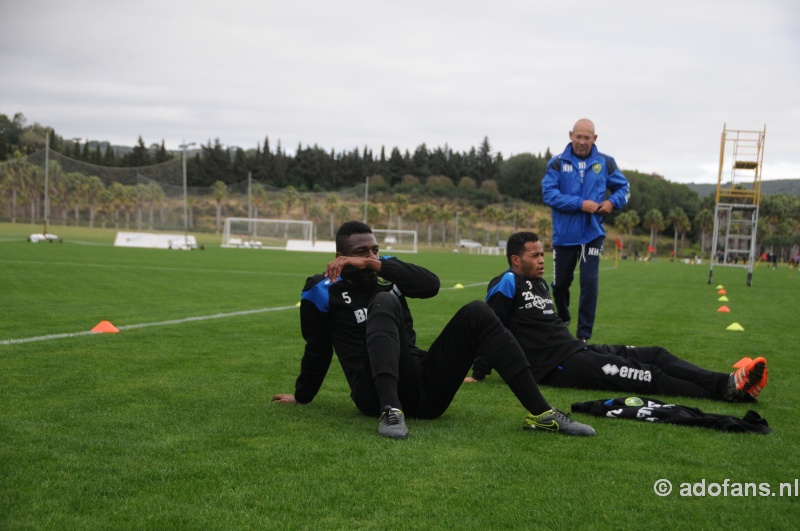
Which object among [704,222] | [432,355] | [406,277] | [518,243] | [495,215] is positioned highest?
[704,222]

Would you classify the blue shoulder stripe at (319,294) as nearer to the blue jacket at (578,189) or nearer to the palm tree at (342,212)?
the blue jacket at (578,189)

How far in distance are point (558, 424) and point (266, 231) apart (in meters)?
66.7

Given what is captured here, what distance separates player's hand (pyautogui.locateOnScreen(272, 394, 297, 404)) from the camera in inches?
192

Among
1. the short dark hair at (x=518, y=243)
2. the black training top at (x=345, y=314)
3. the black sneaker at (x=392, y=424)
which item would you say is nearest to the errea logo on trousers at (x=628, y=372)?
the short dark hair at (x=518, y=243)

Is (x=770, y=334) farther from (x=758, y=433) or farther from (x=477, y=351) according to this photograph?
(x=477, y=351)

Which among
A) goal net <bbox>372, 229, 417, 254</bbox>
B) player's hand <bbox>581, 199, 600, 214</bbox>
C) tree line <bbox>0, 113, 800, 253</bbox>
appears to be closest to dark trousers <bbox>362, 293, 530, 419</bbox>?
player's hand <bbox>581, 199, 600, 214</bbox>

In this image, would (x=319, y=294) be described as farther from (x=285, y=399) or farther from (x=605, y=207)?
(x=605, y=207)

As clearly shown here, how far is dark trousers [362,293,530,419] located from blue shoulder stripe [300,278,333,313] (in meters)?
0.36

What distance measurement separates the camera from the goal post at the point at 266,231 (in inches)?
2569

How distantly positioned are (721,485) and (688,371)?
8.15 feet

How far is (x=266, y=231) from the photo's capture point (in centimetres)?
6944

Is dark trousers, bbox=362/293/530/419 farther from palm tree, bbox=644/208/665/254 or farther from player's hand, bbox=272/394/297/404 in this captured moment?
palm tree, bbox=644/208/665/254

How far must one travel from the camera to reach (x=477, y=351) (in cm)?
420

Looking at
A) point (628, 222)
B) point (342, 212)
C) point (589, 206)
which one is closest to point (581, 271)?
point (589, 206)
